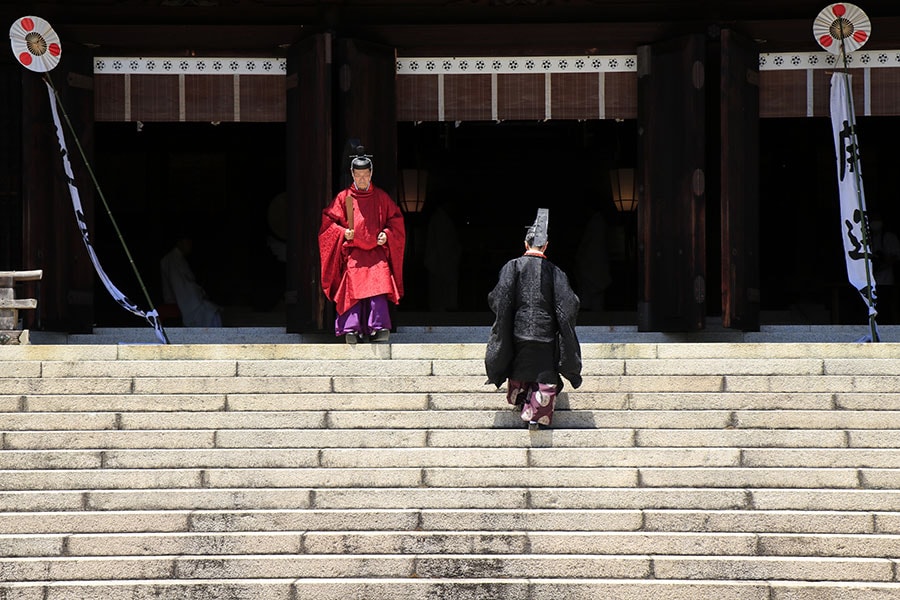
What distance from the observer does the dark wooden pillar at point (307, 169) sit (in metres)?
11.8

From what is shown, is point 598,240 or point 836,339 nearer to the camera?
point 836,339

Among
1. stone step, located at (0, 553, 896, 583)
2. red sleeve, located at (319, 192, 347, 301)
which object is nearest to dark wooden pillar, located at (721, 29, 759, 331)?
red sleeve, located at (319, 192, 347, 301)

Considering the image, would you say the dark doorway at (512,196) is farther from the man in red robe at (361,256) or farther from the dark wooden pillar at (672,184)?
the man in red robe at (361,256)

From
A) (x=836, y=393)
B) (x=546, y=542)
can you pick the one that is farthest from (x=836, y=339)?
(x=546, y=542)

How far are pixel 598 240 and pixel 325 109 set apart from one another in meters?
5.41

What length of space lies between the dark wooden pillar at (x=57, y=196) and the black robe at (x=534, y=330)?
5.17 meters

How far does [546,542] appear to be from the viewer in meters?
7.25

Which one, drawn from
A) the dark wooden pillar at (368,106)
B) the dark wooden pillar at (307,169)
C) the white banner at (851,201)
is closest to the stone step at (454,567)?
the white banner at (851,201)

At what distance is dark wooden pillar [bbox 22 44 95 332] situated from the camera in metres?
12.0

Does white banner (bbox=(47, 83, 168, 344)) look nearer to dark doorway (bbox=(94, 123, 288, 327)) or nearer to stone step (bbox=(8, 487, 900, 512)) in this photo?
stone step (bbox=(8, 487, 900, 512))

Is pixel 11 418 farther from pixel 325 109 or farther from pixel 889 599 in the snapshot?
pixel 889 599

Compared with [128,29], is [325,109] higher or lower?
lower

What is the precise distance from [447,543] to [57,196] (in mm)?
6506

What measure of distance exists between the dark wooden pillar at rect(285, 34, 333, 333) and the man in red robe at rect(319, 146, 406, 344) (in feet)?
4.06
